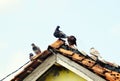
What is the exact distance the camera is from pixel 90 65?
7797 mm

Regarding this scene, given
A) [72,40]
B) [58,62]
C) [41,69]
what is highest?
[58,62]

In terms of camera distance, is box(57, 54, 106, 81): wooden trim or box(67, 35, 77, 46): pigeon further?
box(67, 35, 77, 46): pigeon

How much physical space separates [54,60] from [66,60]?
0.29 meters

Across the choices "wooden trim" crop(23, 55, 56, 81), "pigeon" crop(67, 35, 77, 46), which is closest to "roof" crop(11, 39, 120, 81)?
"wooden trim" crop(23, 55, 56, 81)

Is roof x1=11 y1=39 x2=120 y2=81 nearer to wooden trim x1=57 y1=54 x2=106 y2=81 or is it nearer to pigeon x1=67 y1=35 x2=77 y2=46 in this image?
wooden trim x1=57 y1=54 x2=106 y2=81

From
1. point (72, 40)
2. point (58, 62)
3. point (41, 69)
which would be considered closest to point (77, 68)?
point (58, 62)

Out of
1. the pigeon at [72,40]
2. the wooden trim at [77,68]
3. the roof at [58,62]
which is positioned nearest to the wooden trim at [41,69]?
the roof at [58,62]

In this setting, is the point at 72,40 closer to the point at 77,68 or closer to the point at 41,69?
the point at 41,69

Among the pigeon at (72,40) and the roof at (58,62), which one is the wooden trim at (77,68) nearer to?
the roof at (58,62)

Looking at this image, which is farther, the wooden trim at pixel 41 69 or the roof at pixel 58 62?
the wooden trim at pixel 41 69

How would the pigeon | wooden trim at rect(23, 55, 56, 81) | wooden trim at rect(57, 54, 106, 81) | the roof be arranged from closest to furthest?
wooden trim at rect(57, 54, 106, 81), the roof, wooden trim at rect(23, 55, 56, 81), the pigeon

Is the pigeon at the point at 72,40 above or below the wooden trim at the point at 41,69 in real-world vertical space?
below

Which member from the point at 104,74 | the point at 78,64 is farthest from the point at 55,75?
the point at 104,74

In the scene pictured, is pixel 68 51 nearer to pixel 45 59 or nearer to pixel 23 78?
pixel 45 59
